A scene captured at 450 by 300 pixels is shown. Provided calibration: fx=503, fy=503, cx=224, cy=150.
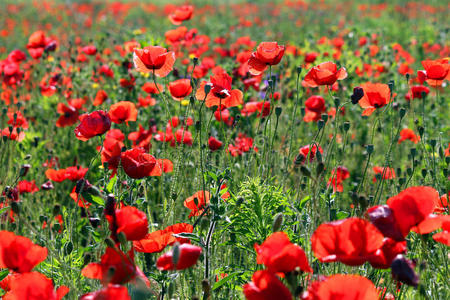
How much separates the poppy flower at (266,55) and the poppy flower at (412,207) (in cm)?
106

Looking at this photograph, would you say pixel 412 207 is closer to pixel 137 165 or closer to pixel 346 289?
pixel 346 289

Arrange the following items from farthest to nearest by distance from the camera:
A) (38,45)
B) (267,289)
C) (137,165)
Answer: (38,45) → (137,165) → (267,289)

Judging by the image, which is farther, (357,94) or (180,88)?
(180,88)

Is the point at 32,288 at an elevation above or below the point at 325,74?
below

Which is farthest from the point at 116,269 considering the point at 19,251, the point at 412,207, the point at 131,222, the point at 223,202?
the point at 412,207

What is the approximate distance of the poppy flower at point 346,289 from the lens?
1.04 meters

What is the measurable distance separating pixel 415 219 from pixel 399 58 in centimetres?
448

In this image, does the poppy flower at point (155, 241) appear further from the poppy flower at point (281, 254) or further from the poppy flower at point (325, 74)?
the poppy flower at point (325, 74)

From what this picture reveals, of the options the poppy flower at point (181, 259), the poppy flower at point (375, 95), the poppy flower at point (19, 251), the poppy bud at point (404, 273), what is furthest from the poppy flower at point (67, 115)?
the poppy bud at point (404, 273)

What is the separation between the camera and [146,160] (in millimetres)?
1726

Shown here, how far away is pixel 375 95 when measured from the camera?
217 cm

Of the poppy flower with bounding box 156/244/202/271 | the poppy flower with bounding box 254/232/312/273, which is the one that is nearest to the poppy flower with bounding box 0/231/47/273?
the poppy flower with bounding box 156/244/202/271

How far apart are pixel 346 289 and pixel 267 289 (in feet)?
0.59

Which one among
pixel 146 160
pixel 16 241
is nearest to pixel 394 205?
pixel 146 160
